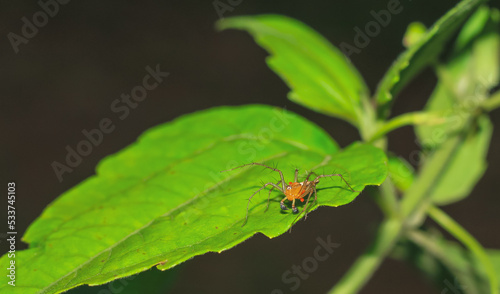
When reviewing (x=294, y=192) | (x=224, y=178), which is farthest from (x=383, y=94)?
(x=224, y=178)

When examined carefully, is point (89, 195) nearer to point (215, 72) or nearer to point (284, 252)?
point (284, 252)

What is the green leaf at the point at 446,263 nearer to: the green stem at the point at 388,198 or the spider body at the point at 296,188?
the green stem at the point at 388,198

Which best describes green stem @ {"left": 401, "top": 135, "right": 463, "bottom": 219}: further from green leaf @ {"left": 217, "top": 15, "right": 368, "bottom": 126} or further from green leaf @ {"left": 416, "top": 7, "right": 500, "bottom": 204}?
green leaf @ {"left": 217, "top": 15, "right": 368, "bottom": 126}

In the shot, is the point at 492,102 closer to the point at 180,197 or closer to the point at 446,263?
the point at 446,263

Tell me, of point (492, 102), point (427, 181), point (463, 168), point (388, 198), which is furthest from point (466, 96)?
point (388, 198)

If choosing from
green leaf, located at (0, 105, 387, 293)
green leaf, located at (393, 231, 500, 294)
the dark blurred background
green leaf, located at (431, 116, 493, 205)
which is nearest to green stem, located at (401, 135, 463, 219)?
green leaf, located at (431, 116, 493, 205)

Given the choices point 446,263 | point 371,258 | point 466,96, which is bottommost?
point 446,263
